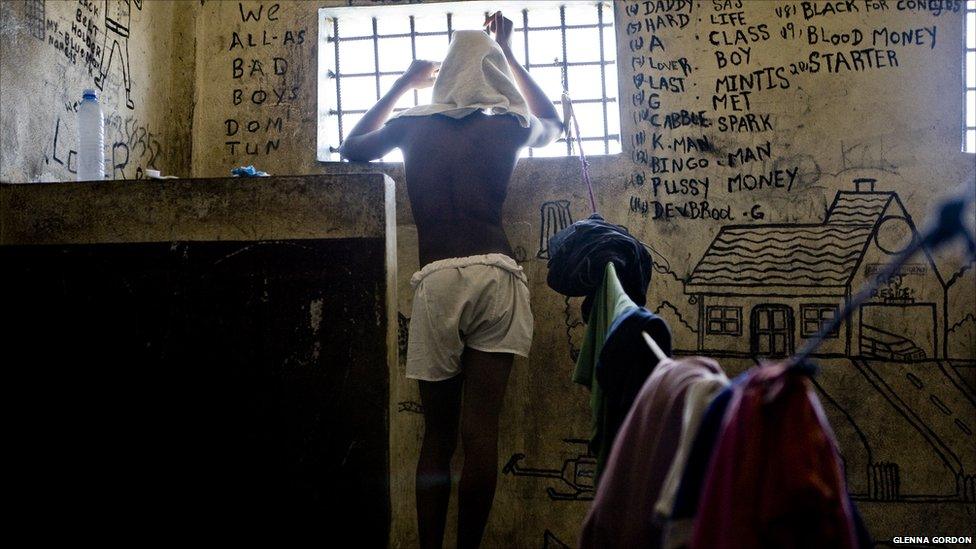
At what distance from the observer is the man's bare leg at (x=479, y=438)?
2600 mm

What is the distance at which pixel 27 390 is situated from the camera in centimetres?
225

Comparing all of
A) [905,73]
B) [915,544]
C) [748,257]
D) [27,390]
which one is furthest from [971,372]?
[27,390]

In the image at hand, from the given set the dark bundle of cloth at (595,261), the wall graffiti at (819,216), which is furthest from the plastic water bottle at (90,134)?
the wall graffiti at (819,216)

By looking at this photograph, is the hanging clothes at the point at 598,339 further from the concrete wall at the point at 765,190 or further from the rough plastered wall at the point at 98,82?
the rough plastered wall at the point at 98,82

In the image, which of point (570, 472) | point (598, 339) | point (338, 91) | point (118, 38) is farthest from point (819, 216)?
point (118, 38)

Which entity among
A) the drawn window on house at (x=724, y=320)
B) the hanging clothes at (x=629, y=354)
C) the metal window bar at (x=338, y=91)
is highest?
the metal window bar at (x=338, y=91)

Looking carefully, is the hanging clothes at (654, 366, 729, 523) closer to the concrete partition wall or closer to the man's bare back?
the concrete partition wall

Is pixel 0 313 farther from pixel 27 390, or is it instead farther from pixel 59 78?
pixel 59 78

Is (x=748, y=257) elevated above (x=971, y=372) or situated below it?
above

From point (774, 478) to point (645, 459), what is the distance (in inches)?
13.1

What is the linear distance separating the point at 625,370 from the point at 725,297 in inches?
75.2

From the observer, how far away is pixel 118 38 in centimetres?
320

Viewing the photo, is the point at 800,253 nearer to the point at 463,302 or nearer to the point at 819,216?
the point at 819,216

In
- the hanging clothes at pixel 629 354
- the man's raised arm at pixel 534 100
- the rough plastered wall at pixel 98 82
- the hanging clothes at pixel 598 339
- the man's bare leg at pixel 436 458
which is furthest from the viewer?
the man's raised arm at pixel 534 100
